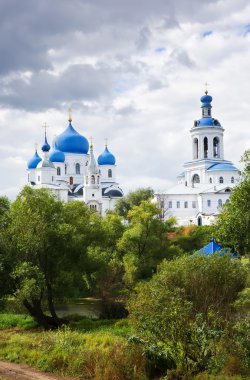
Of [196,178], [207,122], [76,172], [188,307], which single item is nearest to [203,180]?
[196,178]

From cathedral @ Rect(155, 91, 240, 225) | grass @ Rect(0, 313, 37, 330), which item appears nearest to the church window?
cathedral @ Rect(155, 91, 240, 225)

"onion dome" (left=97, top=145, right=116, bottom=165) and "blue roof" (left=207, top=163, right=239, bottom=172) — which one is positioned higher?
"onion dome" (left=97, top=145, right=116, bottom=165)

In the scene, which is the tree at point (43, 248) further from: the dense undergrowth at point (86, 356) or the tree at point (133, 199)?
the tree at point (133, 199)

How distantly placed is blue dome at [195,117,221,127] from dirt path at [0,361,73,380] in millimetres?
61472

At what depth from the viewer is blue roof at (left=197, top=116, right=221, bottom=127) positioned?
7574cm

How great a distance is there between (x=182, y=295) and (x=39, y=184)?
185 ft

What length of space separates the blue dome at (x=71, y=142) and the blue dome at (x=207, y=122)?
14.8 meters

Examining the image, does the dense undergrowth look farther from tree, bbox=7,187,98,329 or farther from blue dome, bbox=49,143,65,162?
blue dome, bbox=49,143,65,162

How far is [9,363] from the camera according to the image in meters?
17.4

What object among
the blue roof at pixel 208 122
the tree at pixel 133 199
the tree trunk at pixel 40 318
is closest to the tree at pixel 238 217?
the tree trunk at pixel 40 318

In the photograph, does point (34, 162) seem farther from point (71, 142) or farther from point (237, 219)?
point (237, 219)

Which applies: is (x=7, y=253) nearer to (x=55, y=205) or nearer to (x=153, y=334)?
(x=55, y=205)

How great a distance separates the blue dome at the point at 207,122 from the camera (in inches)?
2982

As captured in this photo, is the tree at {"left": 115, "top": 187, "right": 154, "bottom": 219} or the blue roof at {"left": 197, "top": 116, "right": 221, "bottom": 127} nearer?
the tree at {"left": 115, "top": 187, "right": 154, "bottom": 219}
